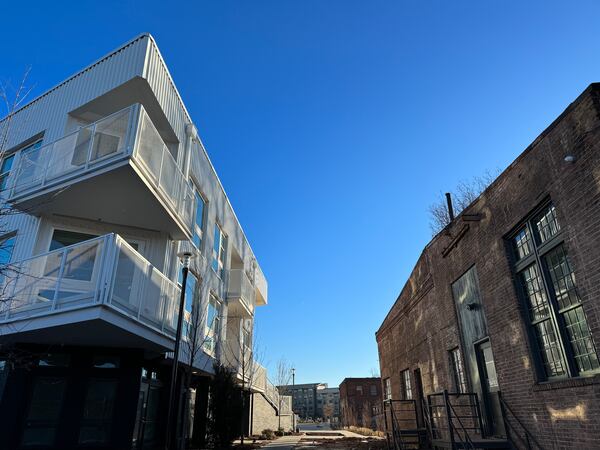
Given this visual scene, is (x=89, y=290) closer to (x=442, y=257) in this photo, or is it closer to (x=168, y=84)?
(x=168, y=84)

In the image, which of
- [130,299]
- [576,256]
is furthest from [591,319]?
[130,299]

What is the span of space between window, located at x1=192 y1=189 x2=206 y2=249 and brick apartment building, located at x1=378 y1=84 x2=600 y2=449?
27.9 feet

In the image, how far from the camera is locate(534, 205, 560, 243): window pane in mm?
7577

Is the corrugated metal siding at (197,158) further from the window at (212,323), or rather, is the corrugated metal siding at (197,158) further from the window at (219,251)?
the window at (212,323)

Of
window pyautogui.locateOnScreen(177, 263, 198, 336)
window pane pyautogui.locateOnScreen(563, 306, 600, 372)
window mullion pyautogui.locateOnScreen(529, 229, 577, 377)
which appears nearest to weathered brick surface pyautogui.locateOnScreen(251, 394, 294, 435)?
window pyautogui.locateOnScreen(177, 263, 198, 336)

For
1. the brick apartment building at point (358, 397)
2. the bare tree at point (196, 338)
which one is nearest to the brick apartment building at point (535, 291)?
the bare tree at point (196, 338)

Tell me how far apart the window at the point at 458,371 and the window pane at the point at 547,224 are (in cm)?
526

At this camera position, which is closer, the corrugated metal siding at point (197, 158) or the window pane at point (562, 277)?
the window pane at point (562, 277)

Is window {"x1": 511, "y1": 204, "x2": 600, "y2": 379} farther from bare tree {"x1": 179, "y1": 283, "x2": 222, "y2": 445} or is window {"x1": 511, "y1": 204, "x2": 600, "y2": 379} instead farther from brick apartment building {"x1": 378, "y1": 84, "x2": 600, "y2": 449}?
bare tree {"x1": 179, "y1": 283, "x2": 222, "y2": 445}

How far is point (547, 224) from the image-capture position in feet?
25.7

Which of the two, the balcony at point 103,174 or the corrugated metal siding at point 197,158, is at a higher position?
the corrugated metal siding at point 197,158

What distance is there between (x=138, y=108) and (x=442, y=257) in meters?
9.44

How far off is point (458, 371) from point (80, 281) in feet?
33.7

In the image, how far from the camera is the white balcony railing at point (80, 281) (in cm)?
862
